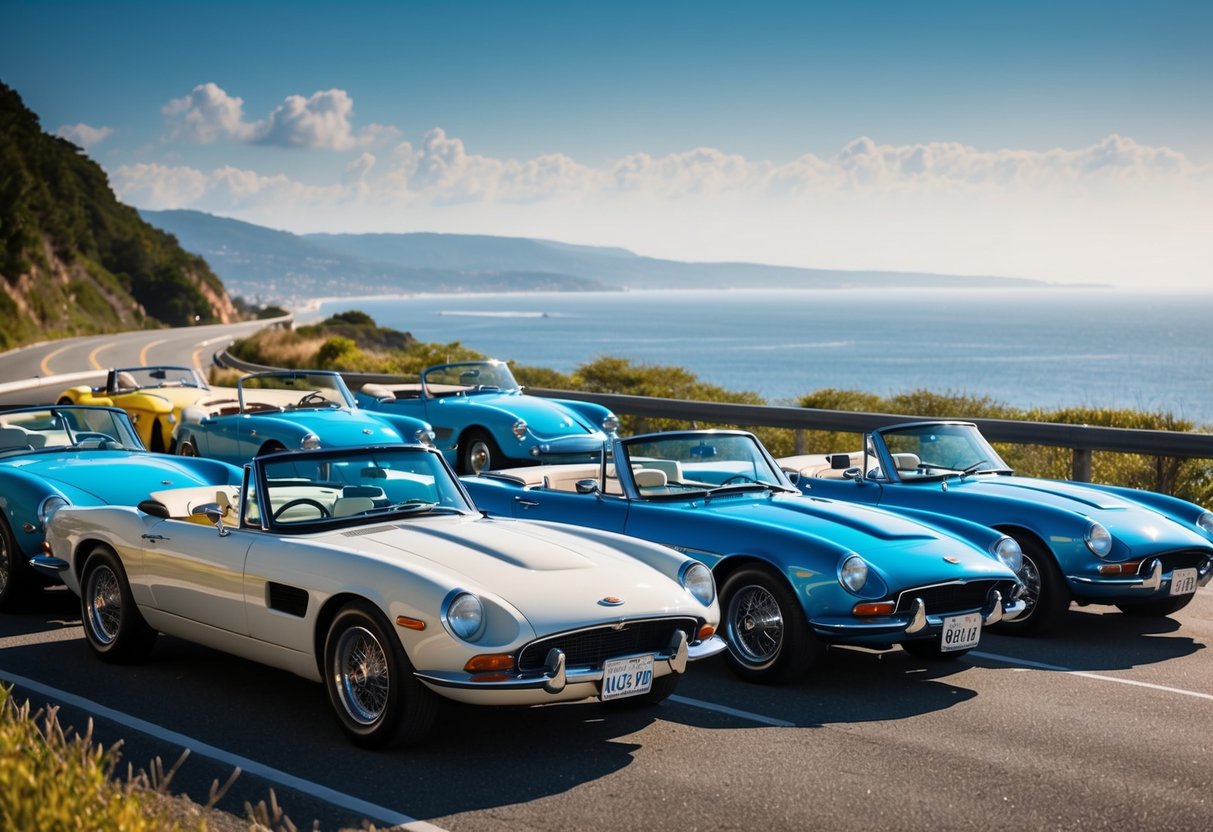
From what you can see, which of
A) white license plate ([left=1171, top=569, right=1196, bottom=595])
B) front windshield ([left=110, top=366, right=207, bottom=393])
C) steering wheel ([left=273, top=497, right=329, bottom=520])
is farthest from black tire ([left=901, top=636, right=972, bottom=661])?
front windshield ([left=110, top=366, right=207, bottom=393])

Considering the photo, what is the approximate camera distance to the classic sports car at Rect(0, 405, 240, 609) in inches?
355

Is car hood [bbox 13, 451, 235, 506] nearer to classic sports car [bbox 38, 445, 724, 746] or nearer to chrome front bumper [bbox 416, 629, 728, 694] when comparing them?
classic sports car [bbox 38, 445, 724, 746]

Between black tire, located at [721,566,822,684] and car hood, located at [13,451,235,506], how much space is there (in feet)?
14.4

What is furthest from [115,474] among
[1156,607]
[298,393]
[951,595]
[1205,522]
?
[1205,522]

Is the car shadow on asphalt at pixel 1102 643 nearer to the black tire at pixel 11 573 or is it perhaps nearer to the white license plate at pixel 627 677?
the white license plate at pixel 627 677

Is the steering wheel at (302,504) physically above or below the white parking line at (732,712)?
above

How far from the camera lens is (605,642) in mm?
6133

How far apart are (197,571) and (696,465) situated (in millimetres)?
3473

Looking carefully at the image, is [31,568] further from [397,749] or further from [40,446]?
[397,749]

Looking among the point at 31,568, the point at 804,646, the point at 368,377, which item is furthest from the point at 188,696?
the point at 368,377

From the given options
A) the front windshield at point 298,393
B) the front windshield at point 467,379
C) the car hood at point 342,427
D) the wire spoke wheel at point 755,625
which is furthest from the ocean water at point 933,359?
the wire spoke wheel at point 755,625

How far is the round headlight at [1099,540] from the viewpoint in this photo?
349 inches

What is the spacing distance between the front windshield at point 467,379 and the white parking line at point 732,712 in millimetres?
9897

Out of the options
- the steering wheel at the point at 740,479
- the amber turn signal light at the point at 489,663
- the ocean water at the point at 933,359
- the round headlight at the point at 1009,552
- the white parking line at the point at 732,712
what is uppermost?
the ocean water at the point at 933,359
